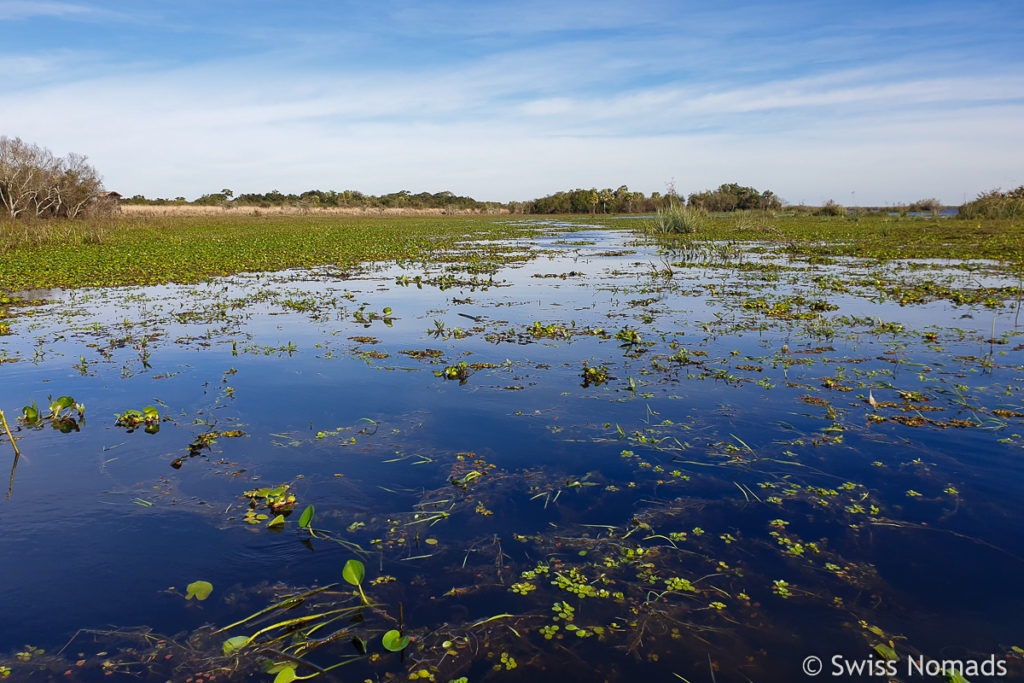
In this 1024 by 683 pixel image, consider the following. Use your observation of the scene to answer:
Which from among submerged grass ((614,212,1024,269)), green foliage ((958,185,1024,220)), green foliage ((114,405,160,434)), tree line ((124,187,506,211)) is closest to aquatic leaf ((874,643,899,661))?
green foliage ((114,405,160,434))

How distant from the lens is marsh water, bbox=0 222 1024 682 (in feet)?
10.00

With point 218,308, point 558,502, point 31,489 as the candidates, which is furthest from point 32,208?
point 558,502

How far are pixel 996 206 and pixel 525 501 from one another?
139ft

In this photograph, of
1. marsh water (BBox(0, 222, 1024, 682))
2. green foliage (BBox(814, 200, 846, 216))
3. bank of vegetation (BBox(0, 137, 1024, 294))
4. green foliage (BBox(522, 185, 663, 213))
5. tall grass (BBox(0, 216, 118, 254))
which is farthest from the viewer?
green foliage (BBox(522, 185, 663, 213))

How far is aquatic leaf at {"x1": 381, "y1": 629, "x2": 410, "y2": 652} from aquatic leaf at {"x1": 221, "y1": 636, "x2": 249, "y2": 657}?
0.74 meters

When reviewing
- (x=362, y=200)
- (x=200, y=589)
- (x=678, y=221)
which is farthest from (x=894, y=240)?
(x=362, y=200)

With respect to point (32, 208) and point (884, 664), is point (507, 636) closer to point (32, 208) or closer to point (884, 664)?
point (884, 664)

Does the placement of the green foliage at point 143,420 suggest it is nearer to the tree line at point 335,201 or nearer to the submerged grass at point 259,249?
the submerged grass at point 259,249

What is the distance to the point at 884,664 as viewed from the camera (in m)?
2.85

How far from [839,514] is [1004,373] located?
15.4ft

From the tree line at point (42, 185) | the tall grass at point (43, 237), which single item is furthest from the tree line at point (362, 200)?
the tall grass at point (43, 237)

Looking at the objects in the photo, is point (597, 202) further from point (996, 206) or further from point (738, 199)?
point (996, 206)

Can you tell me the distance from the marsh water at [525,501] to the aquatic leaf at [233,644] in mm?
37

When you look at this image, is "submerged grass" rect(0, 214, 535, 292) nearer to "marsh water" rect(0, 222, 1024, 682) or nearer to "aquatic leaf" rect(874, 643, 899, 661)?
"marsh water" rect(0, 222, 1024, 682)
